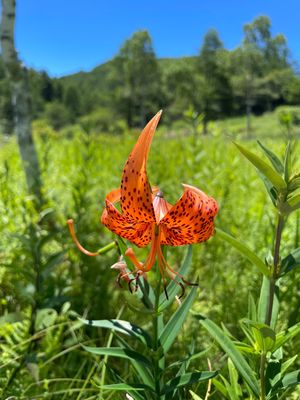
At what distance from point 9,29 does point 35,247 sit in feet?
3.15

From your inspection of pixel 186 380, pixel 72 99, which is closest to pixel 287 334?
pixel 186 380

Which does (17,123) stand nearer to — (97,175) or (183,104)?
(97,175)

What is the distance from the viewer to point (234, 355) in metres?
0.54

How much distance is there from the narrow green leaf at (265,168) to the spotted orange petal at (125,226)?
15 centimetres

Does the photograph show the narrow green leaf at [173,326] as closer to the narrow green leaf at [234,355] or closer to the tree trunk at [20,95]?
the narrow green leaf at [234,355]

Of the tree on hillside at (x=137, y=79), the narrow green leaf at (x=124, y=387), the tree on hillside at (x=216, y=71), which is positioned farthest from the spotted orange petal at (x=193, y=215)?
the tree on hillside at (x=216, y=71)

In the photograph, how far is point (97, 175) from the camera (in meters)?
2.77

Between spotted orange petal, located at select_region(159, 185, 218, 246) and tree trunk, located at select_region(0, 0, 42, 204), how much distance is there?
1.20m

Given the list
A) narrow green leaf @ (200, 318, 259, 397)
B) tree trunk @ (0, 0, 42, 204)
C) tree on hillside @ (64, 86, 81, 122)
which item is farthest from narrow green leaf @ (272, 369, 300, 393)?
tree on hillside @ (64, 86, 81, 122)

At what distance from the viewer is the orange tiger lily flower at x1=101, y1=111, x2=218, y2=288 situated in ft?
1.37

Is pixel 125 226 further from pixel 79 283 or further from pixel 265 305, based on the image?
pixel 79 283

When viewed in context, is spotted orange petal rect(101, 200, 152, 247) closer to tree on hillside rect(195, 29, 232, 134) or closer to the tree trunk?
the tree trunk

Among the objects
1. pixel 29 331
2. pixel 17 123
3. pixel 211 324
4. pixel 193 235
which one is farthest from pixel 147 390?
pixel 17 123

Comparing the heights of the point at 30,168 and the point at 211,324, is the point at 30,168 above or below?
above
